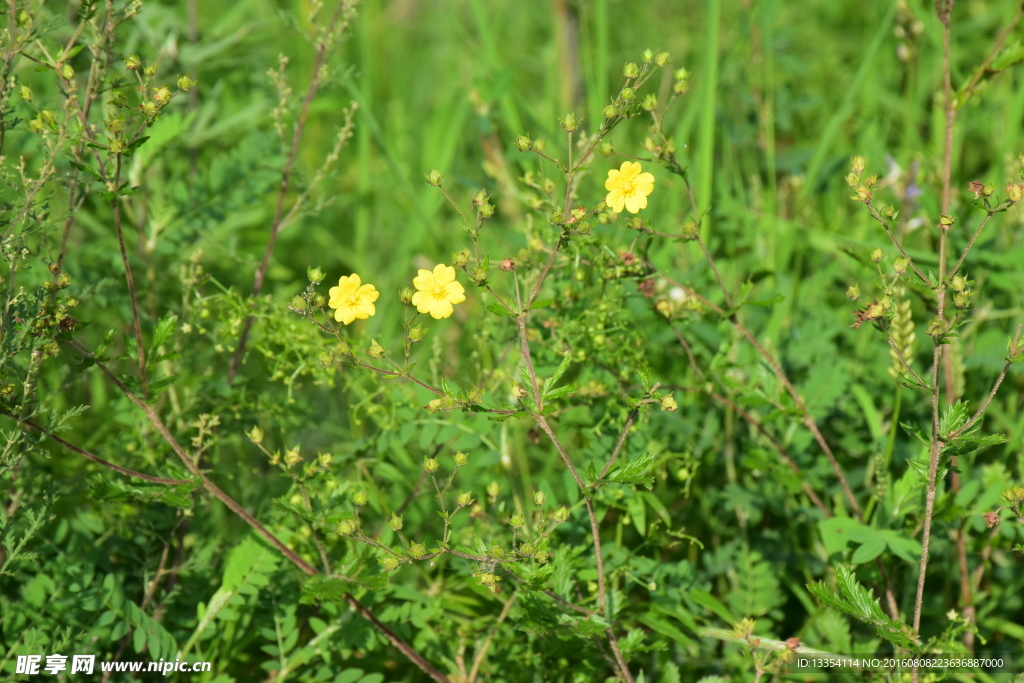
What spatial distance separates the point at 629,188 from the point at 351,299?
0.59 meters

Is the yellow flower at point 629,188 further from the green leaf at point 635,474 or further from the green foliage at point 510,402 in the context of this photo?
the green leaf at point 635,474

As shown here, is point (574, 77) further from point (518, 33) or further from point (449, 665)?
point (449, 665)

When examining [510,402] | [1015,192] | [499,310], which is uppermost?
[1015,192]

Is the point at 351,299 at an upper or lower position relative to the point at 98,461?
upper

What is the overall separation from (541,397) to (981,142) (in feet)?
9.82

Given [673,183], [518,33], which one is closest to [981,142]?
[673,183]

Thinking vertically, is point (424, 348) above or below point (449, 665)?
above

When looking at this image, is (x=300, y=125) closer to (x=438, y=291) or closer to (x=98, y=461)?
(x=438, y=291)

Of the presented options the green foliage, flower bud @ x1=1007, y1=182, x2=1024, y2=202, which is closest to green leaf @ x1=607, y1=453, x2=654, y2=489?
the green foliage

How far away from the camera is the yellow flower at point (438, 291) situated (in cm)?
164

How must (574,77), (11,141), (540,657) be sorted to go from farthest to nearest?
(574,77)
(11,141)
(540,657)

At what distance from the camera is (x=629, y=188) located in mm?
1758

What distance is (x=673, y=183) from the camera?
123 inches

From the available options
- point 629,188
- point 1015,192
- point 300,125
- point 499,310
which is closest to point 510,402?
point 499,310
